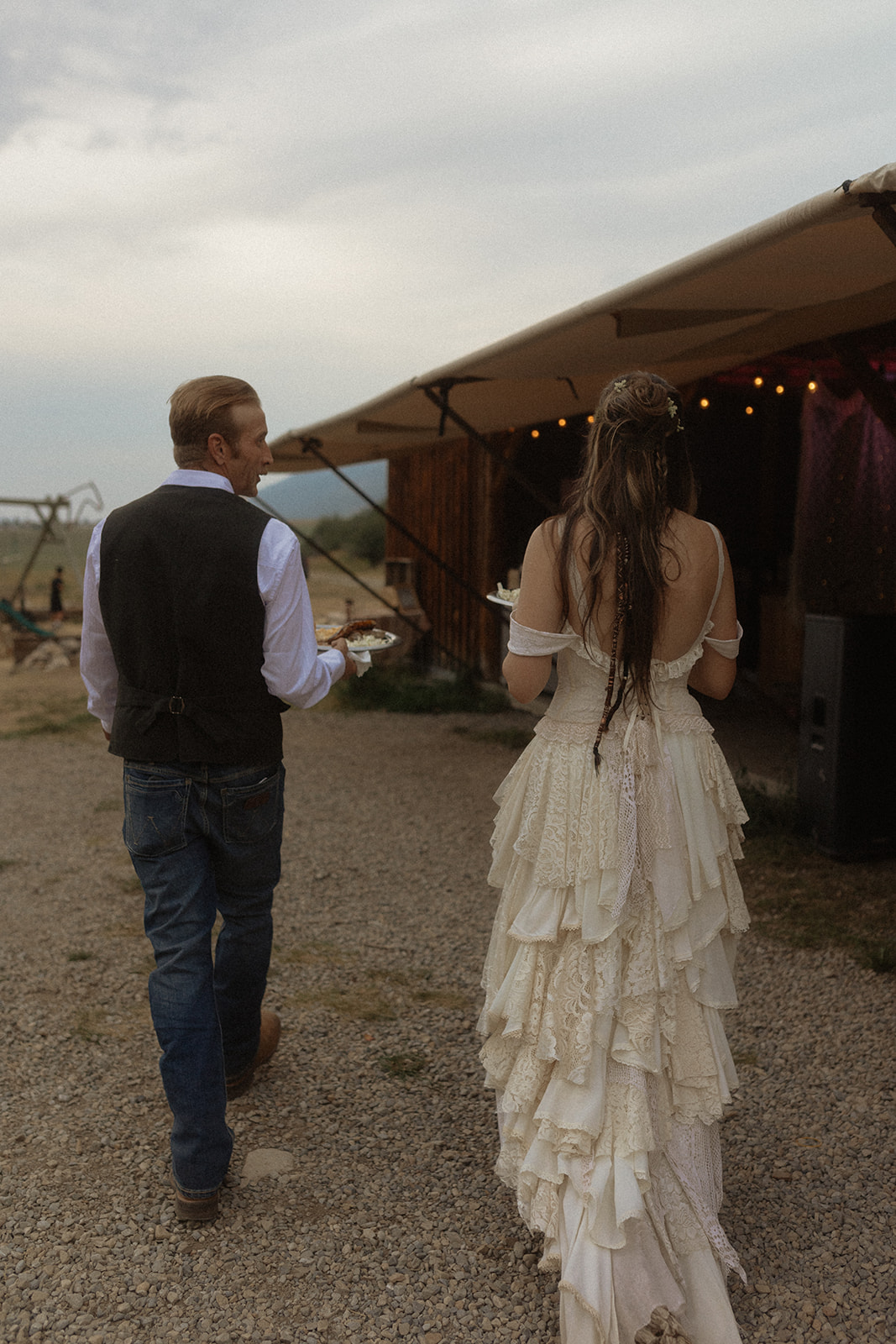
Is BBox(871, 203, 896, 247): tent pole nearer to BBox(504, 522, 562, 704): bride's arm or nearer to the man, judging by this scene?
BBox(504, 522, 562, 704): bride's arm

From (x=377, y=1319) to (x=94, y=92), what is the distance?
898 cm

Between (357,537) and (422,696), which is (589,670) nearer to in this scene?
(422,696)

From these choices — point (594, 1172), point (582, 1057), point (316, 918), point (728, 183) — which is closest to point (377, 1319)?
point (594, 1172)

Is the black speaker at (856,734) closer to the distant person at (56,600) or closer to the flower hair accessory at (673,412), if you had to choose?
the flower hair accessory at (673,412)

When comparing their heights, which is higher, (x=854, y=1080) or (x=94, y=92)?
(x=94, y=92)

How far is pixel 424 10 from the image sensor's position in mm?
5395

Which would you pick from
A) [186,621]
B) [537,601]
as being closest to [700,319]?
[537,601]

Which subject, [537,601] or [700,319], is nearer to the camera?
[537,601]

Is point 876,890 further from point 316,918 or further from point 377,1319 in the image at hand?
point 377,1319

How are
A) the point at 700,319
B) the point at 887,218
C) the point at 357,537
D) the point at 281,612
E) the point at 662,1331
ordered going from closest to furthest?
1. the point at 662,1331
2. the point at 281,612
3. the point at 887,218
4. the point at 700,319
5. the point at 357,537

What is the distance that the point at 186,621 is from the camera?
1861 mm

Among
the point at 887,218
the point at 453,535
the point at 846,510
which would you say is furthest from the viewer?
the point at 453,535

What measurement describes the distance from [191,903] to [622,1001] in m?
0.92

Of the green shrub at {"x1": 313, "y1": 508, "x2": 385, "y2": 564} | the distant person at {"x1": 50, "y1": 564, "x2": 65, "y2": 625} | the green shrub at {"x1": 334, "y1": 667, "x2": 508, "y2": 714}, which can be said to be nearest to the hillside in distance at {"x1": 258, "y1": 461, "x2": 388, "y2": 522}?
the green shrub at {"x1": 313, "y1": 508, "x2": 385, "y2": 564}
